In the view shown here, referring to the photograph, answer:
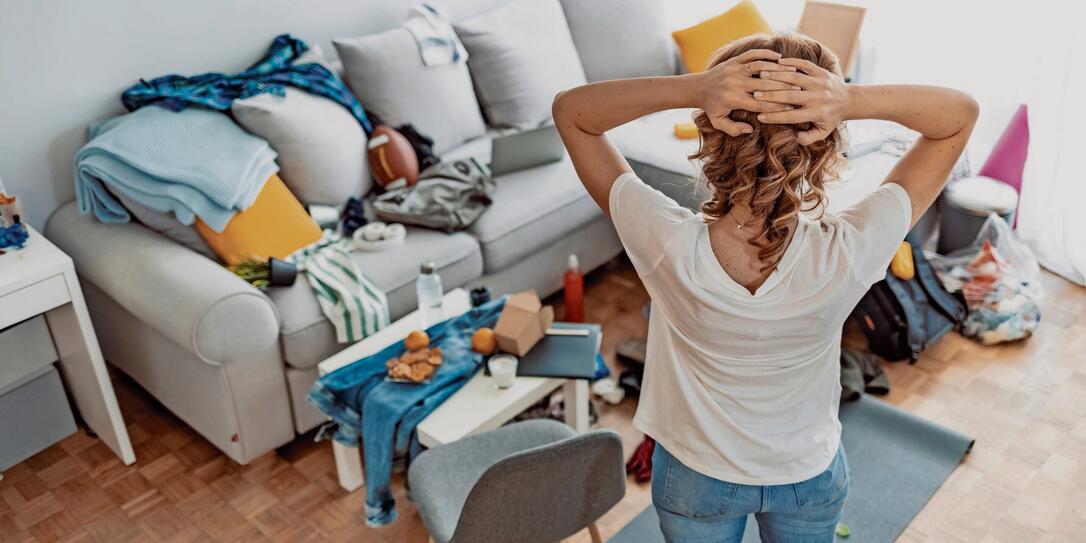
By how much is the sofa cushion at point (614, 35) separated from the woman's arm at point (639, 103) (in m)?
2.35

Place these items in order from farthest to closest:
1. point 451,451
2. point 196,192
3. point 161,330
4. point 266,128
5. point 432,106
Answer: point 432,106 < point 266,128 < point 196,192 < point 161,330 < point 451,451

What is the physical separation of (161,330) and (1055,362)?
2.65 m

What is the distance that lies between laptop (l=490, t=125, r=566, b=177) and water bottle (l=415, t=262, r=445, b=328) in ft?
2.35

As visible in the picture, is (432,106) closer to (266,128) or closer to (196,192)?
(266,128)

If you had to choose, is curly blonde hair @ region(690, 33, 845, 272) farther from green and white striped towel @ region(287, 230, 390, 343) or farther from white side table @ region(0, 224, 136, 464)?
white side table @ region(0, 224, 136, 464)

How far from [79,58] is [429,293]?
1254 millimetres

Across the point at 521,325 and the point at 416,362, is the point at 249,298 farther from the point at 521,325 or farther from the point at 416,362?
the point at 521,325

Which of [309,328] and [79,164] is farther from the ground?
[79,164]

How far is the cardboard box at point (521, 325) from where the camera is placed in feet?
7.47

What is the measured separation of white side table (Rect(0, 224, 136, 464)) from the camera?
223 cm

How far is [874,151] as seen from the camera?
3260 mm

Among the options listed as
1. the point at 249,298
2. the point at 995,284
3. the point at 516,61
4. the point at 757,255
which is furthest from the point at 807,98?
the point at 516,61

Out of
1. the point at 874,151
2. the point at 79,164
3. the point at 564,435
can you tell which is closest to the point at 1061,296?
the point at 874,151

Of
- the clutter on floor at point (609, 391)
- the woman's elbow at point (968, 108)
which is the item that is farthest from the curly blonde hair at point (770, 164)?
the clutter on floor at point (609, 391)
